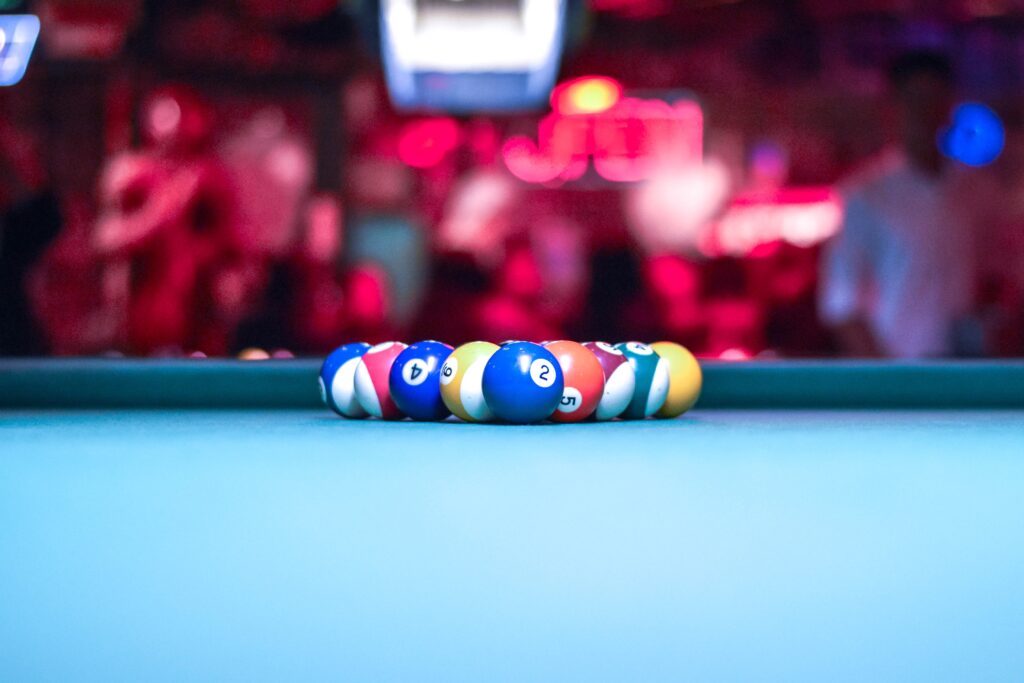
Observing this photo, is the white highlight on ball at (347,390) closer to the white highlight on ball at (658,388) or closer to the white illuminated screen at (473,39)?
the white highlight on ball at (658,388)

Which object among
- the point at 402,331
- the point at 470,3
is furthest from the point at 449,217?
the point at 470,3

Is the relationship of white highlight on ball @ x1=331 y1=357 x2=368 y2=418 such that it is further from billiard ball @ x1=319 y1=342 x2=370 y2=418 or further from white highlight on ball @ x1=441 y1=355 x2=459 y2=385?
white highlight on ball @ x1=441 y1=355 x2=459 y2=385

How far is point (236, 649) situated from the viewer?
1100mm

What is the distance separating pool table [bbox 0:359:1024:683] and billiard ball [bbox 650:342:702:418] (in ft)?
1.44

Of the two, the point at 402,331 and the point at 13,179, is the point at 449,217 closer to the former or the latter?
the point at 402,331

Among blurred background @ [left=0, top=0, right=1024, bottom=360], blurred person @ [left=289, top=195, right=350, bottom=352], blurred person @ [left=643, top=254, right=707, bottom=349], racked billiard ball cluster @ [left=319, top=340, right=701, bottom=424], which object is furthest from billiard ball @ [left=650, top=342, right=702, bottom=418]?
blurred person @ [left=643, top=254, right=707, bottom=349]

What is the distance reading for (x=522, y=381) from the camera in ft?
4.78

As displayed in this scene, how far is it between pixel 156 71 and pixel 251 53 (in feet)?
1.86

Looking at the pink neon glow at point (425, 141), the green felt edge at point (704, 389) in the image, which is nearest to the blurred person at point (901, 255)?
the green felt edge at point (704, 389)

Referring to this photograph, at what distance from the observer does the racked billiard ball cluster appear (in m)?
1.48

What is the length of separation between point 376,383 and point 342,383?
7 cm

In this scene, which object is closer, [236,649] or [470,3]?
[236,649]

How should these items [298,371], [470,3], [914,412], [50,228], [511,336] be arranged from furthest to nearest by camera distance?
[511,336] → [50,228] → [470,3] → [298,371] → [914,412]

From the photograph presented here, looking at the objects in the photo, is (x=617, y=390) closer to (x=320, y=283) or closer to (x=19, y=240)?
(x=19, y=240)
